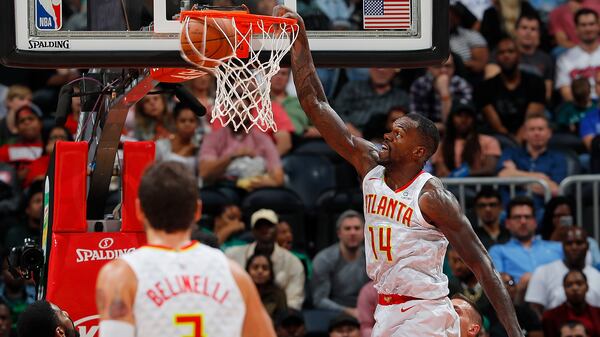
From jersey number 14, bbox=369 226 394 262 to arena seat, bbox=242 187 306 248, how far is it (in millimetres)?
4695

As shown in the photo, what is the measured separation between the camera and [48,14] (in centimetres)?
724

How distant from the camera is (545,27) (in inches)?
585

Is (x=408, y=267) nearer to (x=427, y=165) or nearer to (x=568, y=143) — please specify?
(x=427, y=165)

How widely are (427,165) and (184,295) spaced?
769 centimetres

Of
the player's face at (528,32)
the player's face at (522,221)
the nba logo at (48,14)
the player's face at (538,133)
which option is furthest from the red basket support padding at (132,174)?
the player's face at (528,32)

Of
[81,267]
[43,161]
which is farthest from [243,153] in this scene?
[81,267]

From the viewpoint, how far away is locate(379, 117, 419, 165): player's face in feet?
23.6

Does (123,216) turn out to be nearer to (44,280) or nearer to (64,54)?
(44,280)

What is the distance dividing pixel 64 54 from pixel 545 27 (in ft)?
28.8

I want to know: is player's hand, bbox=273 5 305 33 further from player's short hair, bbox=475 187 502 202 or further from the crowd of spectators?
player's short hair, bbox=475 187 502 202

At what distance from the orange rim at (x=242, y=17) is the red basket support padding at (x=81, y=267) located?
1582mm

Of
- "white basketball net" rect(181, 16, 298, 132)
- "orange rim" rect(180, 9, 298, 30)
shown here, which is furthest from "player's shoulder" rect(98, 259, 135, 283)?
"orange rim" rect(180, 9, 298, 30)

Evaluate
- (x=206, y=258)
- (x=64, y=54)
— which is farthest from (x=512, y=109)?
(x=206, y=258)

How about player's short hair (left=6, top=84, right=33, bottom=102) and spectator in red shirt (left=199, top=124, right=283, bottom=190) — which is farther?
player's short hair (left=6, top=84, right=33, bottom=102)
